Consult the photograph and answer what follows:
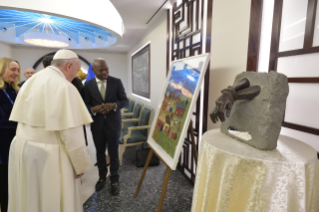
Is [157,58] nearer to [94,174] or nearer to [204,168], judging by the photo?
[94,174]

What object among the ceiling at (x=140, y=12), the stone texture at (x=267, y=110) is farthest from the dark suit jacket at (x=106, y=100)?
the stone texture at (x=267, y=110)

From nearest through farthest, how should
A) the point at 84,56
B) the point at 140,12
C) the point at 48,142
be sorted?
the point at 48,142, the point at 140,12, the point at 84,56

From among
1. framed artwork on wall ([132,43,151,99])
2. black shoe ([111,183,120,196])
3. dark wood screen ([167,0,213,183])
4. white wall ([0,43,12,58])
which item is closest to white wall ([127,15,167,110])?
framed artwork on wall ([132,43,151,99])

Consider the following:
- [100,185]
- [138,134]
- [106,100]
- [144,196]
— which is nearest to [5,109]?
[106,100]

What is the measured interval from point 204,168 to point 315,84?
0.83 metres

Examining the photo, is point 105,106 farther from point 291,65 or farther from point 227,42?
point 291,65

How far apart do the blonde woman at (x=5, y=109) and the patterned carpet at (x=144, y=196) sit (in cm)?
90

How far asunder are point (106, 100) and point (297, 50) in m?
1.89

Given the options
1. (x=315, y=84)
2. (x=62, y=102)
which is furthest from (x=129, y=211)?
(x=315, y=84)

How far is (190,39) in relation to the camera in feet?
7.27

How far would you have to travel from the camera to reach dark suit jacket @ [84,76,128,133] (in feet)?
6.90

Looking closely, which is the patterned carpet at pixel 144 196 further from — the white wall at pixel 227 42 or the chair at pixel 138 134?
the white wall at pixel 227 42

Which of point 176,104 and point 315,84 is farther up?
point 315,84

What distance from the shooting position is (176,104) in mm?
1758
